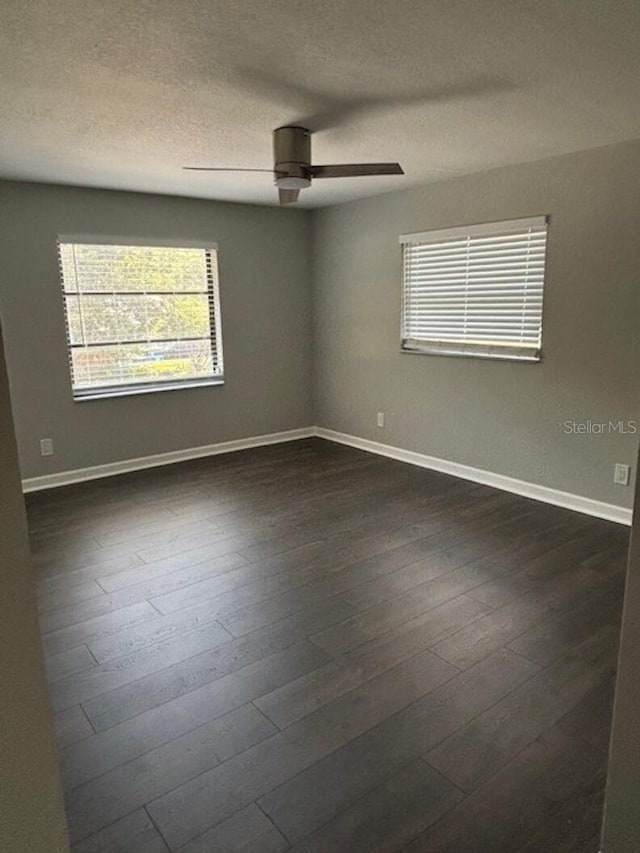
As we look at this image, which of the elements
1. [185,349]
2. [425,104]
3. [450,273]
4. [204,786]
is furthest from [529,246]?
[204,786]

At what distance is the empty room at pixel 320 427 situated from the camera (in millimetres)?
1651

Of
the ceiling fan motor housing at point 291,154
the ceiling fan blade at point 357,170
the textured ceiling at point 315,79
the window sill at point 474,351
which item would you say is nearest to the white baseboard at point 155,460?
the window sill at point 474,351

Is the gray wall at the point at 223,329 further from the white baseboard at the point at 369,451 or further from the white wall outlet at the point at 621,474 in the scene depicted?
the white wall outlet at the point at 621,474

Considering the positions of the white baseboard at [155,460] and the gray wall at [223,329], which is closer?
the gray wall at [223,329]

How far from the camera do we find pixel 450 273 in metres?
4.53

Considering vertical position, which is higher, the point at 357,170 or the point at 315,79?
the point at 315,79

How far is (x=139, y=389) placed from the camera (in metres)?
4.99

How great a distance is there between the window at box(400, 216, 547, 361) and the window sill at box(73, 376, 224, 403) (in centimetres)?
190

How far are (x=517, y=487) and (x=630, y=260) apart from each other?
1753mm

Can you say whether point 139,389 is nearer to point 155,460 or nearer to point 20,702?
point 155,460

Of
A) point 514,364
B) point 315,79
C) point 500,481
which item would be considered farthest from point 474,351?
point 315,79

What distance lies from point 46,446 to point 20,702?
3.95m

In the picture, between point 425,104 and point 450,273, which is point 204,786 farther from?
point 450,273

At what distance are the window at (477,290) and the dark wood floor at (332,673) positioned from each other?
131cm
